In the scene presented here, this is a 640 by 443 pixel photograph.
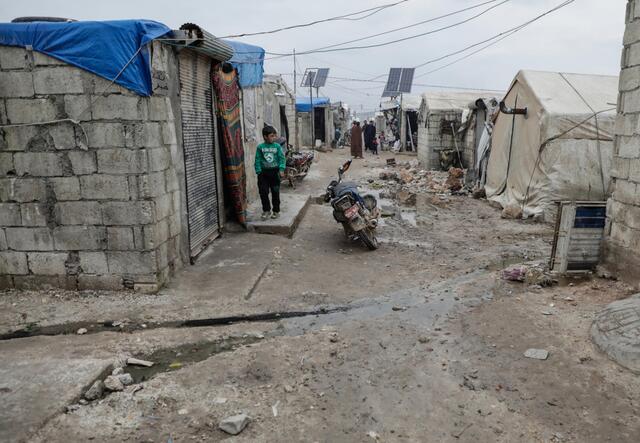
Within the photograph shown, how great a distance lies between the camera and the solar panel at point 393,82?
88.7 ft

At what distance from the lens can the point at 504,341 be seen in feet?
12.8

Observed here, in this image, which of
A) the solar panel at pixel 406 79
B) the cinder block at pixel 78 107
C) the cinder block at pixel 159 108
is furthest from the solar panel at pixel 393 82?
the cinder block at pixel 78 107

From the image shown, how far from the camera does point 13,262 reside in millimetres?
5035

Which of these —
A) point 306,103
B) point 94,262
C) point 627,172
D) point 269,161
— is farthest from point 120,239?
point 306,103

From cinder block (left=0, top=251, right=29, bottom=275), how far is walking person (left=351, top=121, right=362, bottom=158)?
58.3ft

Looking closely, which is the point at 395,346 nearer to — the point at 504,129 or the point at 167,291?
the point at 167,291

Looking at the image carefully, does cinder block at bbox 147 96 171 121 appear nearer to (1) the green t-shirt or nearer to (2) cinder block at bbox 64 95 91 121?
(2) cinder block at bbox 64 95 91 121

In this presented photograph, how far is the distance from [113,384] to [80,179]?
2.49 m

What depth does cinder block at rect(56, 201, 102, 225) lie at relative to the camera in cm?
485

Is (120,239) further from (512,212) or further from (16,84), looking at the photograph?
(512,212)

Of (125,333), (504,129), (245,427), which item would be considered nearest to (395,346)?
(245,427)

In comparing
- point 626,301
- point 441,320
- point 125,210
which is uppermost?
point 125,210

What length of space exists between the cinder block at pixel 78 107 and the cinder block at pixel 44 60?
1.05 ft

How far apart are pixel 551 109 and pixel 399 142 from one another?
1700cm
